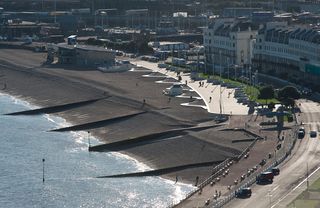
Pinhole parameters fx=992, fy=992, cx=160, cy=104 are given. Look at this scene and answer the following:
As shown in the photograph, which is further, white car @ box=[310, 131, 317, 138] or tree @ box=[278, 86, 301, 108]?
tree @ box=[278, 86, 301, 108]

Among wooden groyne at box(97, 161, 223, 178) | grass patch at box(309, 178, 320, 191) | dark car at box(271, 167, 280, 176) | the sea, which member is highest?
dark car at box(271, 167, 280, 176)

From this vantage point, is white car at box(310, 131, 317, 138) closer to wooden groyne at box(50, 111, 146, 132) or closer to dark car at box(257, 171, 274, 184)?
dark car at box(257, 171, 274, 184)

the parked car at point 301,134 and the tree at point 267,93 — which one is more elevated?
the tree at point 267,93

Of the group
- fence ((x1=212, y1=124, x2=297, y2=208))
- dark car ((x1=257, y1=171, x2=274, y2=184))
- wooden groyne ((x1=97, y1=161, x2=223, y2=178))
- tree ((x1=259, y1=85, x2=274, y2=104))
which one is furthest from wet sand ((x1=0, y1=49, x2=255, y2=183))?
dark car ((x1=257, y1=171, x2=274, y2=184))

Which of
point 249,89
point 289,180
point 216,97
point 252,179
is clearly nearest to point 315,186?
point 289,180

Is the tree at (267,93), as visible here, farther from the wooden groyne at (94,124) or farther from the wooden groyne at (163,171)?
the wooden groyne at (163,171)

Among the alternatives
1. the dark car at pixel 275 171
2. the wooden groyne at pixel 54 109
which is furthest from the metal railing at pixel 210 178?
the wooden groyne at pixel 54 109
